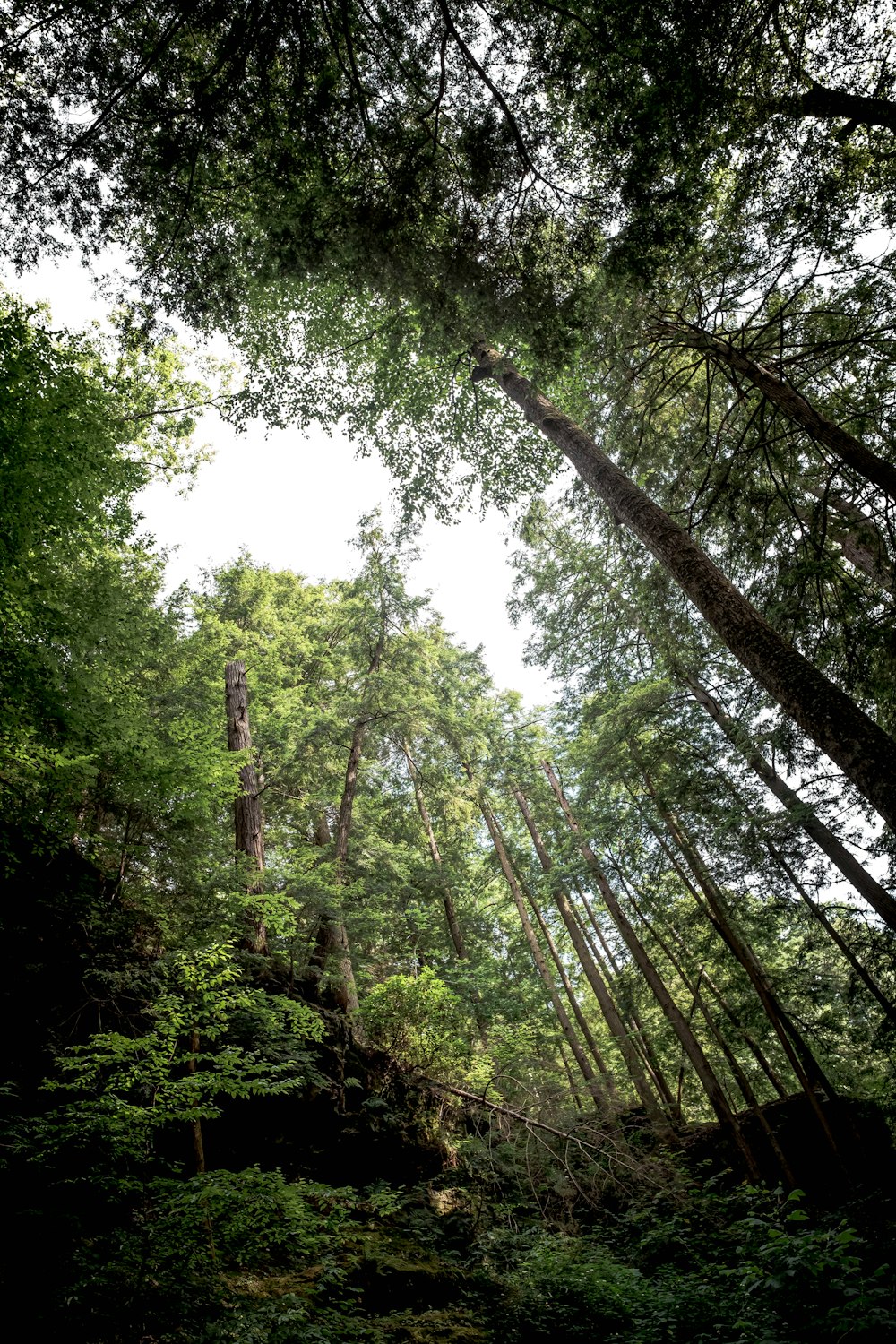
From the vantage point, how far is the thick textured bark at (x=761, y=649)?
3648 millimetres

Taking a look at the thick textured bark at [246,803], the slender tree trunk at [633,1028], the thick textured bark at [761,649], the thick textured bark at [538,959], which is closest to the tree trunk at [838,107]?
the thick textured bark at [761,649]

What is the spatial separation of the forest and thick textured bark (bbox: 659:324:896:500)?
0.04 metres

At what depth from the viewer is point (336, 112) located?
5.15 m

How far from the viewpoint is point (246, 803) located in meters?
9.23

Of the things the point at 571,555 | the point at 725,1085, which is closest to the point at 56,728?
the point at 571,555

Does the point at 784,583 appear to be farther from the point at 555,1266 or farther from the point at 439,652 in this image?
the point at 439,652

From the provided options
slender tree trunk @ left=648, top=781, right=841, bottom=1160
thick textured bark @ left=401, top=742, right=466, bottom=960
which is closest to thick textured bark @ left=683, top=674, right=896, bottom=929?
slender tree trunk @ left=648, top=781, right=841, bottom=1160

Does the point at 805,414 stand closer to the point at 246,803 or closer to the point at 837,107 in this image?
the point at 837,107

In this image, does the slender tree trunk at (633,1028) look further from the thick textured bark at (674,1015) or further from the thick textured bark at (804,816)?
the thick textured bark at (804,816)

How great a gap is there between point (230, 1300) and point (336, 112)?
939 centimetres

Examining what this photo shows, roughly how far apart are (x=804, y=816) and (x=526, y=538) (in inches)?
267

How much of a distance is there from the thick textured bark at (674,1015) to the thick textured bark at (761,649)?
963 centimetres

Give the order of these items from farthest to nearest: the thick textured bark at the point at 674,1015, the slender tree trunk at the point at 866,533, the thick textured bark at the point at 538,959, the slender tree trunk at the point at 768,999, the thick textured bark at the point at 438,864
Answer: the thick textured bark at the point at 438,864
the thick textured bark at the point at 538,959
the thick textured bark at the point at 674,1015
the slender tree trunk at the point at 768,999
the slender tree trunk at the point at 866,533

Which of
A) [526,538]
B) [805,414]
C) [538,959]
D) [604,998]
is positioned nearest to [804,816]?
[805,414]
